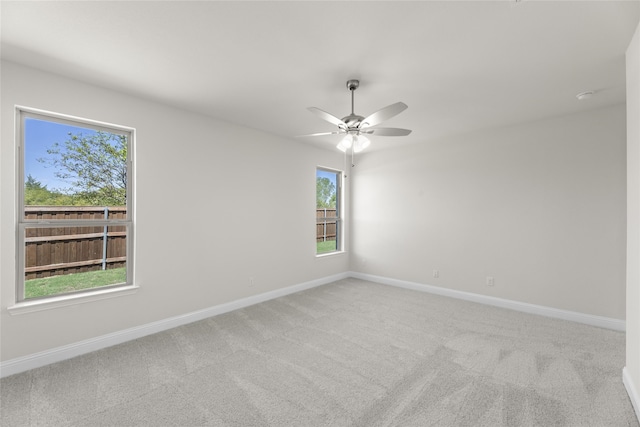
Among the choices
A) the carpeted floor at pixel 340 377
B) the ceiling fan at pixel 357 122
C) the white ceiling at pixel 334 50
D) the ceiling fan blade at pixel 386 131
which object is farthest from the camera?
the ceiling fan blade at pixel 386 131

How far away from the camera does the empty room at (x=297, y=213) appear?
1.82 metres

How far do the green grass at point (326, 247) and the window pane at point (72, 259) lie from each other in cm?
307

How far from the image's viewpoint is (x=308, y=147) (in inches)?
190

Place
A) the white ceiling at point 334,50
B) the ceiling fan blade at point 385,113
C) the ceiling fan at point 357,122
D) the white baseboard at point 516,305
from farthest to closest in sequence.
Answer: the white baseboard at point 516,305 < the ceiling fan at point 357,122 < the ceiling fan blade at point 385,113 < the white ceiling at point 334,50

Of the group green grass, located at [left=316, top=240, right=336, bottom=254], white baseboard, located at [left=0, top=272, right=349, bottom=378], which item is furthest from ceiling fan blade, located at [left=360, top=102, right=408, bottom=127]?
green grass, located at [left=316, top=240, right=336, bottom=254]

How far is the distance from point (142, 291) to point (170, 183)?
1224 mm

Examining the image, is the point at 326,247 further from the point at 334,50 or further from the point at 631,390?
the point at 631,390

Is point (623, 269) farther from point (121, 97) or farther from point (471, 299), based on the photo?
point (121, 97)

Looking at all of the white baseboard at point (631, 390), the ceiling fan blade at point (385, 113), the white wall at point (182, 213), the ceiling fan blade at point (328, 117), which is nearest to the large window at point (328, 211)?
the white wall at point (182, 213)

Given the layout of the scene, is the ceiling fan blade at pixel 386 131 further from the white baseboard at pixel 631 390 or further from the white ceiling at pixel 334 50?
the white baseboard at pixel 631 390

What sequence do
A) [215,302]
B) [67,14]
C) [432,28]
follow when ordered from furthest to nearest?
[215,302] < [432,28] < [67,14]

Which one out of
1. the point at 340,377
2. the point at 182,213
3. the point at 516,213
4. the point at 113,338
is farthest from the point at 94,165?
the point at 516,213

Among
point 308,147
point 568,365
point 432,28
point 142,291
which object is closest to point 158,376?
point 142,291

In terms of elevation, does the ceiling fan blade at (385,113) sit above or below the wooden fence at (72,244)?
A: above
